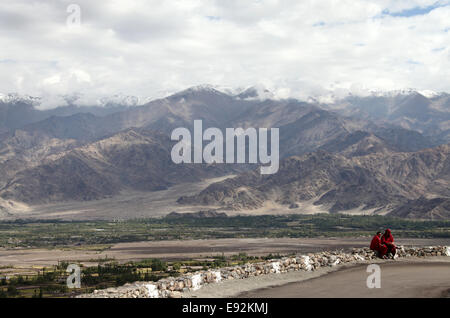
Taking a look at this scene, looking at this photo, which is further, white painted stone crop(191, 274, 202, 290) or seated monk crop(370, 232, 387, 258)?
seated monk crop(370, 232, 387, 258)

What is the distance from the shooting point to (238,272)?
43.6m

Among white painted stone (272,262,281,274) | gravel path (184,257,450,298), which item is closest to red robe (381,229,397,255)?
gravel path (184,257,450,298)

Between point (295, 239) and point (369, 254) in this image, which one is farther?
point (295, 239)

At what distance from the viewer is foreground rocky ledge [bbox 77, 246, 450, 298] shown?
3747 cm

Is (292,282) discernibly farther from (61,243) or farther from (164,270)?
(61,243)

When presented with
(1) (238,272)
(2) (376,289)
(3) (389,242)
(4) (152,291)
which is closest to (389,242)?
(3) (389,242)

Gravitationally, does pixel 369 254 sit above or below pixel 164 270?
above

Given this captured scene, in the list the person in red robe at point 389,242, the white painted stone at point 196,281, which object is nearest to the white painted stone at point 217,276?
the white painted stone at point 196,281

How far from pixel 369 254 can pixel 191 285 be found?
16782 mm

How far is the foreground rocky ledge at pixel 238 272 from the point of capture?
3747 cm

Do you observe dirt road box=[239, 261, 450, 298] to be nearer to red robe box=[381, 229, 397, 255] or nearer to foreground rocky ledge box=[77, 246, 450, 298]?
red robe box=[381, 229, 397, 255]

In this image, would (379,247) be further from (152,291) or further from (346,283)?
(152,291)

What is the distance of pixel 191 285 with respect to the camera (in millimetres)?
39500
